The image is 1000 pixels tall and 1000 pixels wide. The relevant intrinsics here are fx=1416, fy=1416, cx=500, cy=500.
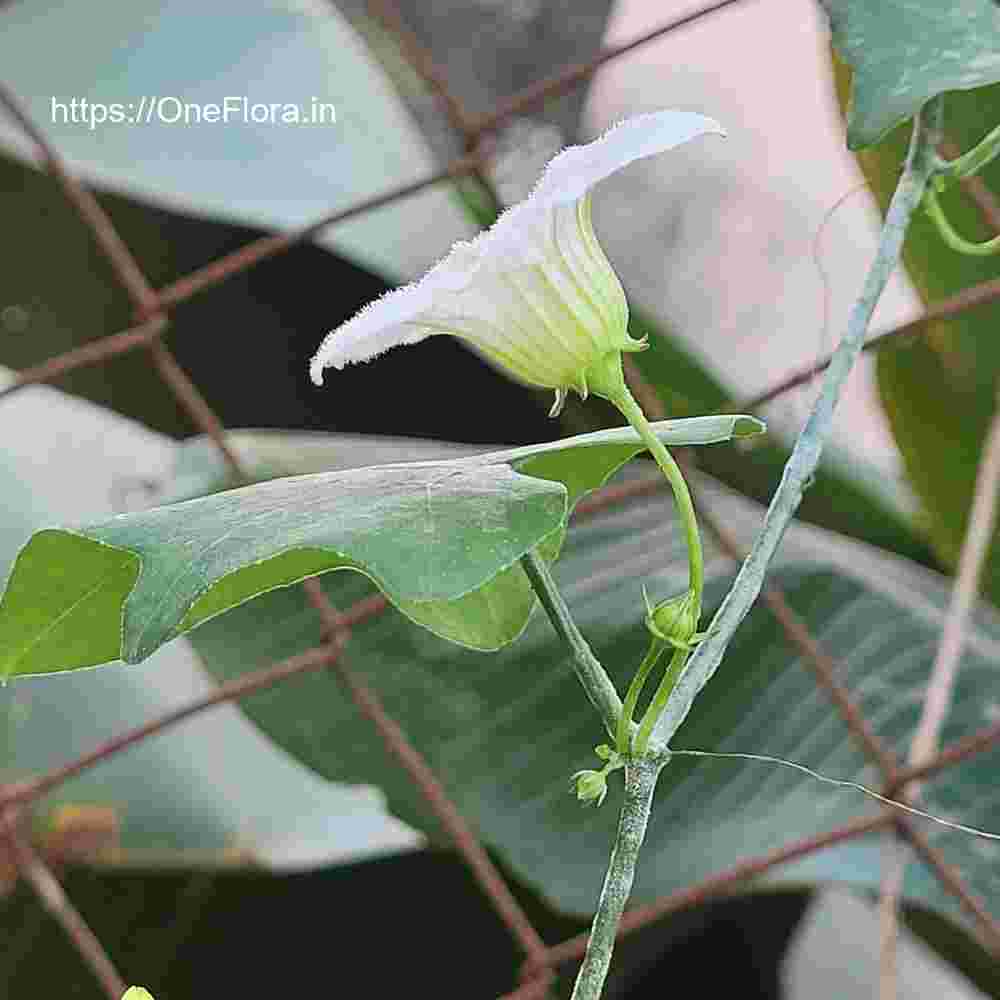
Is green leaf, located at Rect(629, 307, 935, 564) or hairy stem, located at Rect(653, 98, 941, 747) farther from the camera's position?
green leaf, located at Rect(629, 307, 935, 564)

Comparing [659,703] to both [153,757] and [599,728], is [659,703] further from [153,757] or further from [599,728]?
[153,757]

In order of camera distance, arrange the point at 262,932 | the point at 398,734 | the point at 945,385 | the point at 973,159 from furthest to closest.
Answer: the point at 262,932
the point at 945,385
the point at 398,734
the point at 973,159

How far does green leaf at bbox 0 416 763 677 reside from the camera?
0.16 meters

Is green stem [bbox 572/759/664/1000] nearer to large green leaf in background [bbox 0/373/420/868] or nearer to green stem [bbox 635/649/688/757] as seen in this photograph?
green stem [bbox 635/649/688/757]

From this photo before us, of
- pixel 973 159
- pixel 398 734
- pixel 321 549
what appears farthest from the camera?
pixel 398 734

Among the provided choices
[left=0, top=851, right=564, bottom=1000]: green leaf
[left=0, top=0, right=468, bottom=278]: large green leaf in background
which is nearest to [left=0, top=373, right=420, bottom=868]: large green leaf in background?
[left=0, top=851, right=564, bottom=1000]: green leaf

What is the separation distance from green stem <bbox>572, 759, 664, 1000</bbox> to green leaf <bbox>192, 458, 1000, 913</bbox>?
16.0 inches

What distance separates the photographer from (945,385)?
0.66 metres

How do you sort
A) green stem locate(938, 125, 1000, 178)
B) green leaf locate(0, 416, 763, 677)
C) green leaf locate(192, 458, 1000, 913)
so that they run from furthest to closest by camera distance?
green leaf locate(192, 458, 1000, 913) → green stem locate(938, 125, 1000, 178) → green leaf locate(0, 416, 763, 677)

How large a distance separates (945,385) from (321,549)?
0.56 metres

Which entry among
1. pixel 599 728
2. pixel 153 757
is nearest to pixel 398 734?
pixel 599 728

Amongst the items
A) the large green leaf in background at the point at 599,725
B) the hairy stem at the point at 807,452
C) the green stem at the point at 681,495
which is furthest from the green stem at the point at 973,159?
the large green leaf in background at the point at 599,725

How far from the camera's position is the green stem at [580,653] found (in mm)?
176

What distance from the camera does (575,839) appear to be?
0.58 metres
